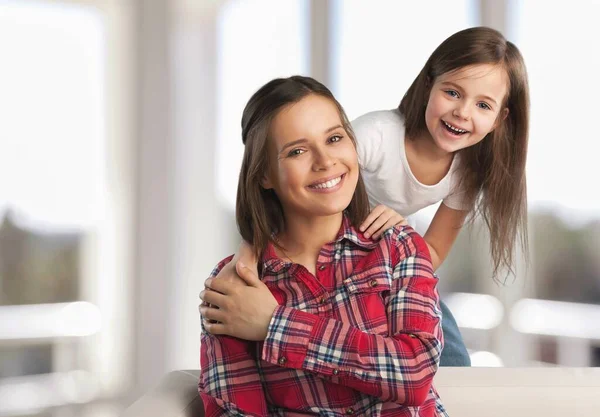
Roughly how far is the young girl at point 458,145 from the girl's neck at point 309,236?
505mm

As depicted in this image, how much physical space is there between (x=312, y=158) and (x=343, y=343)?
0.32m

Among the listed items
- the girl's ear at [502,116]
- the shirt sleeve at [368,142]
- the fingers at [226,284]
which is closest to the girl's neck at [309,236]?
the fingers at [226,284]

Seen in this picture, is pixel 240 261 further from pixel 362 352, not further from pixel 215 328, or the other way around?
pixel 362 352

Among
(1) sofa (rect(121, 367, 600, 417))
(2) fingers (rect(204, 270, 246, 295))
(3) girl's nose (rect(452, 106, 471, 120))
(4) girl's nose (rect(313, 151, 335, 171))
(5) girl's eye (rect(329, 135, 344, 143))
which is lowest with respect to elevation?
(1) sofa (rect(121, 367, 600, 417))

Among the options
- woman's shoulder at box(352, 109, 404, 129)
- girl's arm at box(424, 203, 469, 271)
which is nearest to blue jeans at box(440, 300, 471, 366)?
girl's arm at box(424, 203, 469, 271)

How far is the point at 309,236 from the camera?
1428 millimetres

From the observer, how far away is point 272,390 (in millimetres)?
1347

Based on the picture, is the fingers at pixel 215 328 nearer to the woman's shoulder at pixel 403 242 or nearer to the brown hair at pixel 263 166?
the brown hair at pixel 263 166

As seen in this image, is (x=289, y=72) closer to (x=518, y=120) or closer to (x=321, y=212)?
(x=518, y=120)

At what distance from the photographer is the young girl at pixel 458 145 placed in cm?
181

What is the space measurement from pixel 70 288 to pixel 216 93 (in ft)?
4.00

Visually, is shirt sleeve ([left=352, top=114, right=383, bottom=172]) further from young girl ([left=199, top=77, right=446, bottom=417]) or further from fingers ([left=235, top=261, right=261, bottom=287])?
fingers ([left=235, top=261, right=261, bottom=287])

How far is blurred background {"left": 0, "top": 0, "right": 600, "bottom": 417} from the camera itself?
12.6ft

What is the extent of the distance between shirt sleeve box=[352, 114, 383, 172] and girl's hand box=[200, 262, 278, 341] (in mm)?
628
